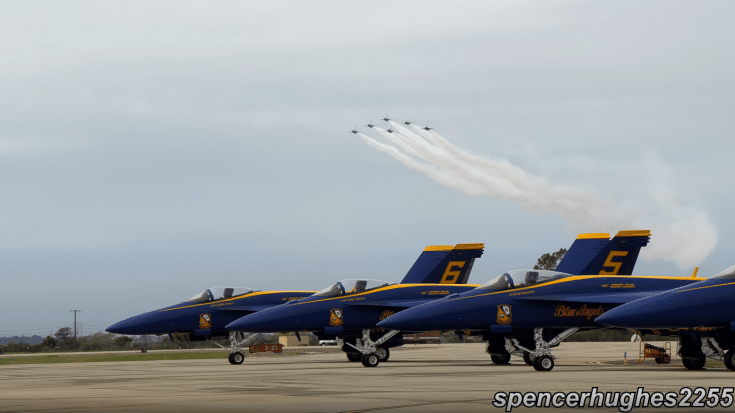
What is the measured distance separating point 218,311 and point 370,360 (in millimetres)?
8441

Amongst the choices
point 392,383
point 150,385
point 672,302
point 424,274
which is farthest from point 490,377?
point 424,274

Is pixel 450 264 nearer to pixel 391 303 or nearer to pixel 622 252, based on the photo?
pixel 391 303

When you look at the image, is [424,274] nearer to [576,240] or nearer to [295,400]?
[576,240]

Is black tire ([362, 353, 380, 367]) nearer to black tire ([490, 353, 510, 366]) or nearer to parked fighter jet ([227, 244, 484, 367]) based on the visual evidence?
parked fighter jet ([227, 244, 484, 367])

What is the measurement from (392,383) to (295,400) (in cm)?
454

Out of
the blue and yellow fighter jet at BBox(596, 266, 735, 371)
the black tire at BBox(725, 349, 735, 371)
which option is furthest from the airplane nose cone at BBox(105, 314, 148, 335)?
the black tire at BBox(725, 349, 735, 371)

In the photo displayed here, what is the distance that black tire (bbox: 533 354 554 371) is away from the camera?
79.3 feet

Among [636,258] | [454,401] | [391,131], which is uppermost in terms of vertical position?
[391,131]

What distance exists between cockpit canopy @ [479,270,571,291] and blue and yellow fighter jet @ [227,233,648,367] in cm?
457

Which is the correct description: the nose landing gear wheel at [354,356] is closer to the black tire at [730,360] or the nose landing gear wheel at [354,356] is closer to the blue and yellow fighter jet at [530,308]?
the blue and yellow fighter jet at [530,308]

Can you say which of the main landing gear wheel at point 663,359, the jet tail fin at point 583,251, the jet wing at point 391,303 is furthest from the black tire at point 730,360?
the jet wing at point 391,303

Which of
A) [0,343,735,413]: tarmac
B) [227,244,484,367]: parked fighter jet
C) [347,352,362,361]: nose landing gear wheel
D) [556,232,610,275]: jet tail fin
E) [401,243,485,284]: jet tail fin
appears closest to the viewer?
[0,343,735,413]: tarmac

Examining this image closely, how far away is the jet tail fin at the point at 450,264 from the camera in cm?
3612

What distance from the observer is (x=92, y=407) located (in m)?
13.8
